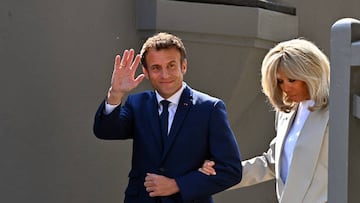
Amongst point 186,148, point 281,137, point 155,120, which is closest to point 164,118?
point 155,120

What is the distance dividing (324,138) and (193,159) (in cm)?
63

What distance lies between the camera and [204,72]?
17.8 feet

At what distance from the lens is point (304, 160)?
154 inches

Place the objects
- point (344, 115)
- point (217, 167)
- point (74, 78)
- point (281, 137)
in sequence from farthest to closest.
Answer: point (74, 78) < point (281, 137) < point (217, 167) < point (344, 115)

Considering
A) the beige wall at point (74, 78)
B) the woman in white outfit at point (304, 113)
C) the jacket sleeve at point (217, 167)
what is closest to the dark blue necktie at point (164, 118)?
the jacket sleeve at point (217, 167)

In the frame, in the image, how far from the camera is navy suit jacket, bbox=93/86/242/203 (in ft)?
12.2

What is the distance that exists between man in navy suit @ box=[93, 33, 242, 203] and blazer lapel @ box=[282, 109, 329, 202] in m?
0.29

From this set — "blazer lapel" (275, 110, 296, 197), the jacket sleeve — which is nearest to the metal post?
the jacket sleeve

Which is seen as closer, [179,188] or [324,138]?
[179,188]

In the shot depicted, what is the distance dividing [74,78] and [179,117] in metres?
1.31

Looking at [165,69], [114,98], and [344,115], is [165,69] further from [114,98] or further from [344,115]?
[344,115]

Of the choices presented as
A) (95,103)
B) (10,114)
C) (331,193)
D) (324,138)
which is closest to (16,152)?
(10,114)

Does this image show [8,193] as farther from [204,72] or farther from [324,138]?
[324,138]

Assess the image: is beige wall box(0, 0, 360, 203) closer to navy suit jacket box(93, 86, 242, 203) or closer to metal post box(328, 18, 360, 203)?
navy suit jacket box(93, 86, 242, 203)
